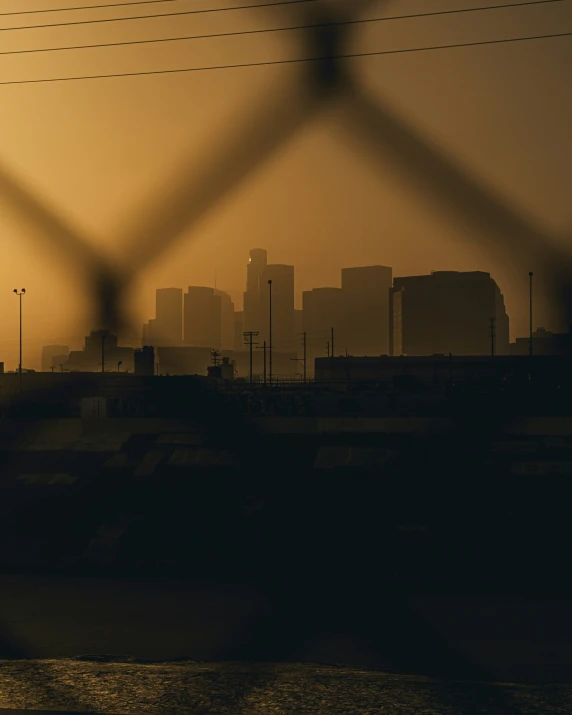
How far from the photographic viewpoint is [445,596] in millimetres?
18219

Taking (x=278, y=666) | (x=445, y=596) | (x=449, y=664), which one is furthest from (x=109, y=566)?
(x=278, y=666)

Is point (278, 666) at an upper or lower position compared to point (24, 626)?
upper

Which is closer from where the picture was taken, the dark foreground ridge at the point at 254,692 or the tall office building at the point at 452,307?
the tall office building at the point at 452,307

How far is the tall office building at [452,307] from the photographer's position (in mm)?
4004

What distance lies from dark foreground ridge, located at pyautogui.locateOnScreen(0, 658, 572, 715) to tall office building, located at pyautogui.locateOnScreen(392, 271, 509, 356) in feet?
8.61

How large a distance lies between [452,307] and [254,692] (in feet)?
12.9

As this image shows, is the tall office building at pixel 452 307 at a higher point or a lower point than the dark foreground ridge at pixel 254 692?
higher

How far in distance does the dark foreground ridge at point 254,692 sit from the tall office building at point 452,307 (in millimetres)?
2623

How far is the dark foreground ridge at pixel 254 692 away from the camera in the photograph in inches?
258

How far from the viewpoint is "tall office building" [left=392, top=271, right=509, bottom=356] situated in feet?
13.1

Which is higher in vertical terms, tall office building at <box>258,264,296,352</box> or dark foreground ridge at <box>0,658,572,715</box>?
tall office building at <box>258,264,296,352</box>

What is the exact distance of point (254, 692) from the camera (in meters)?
7.21

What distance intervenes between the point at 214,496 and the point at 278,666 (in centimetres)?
2110

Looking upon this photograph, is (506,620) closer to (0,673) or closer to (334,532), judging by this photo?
(334,532)
